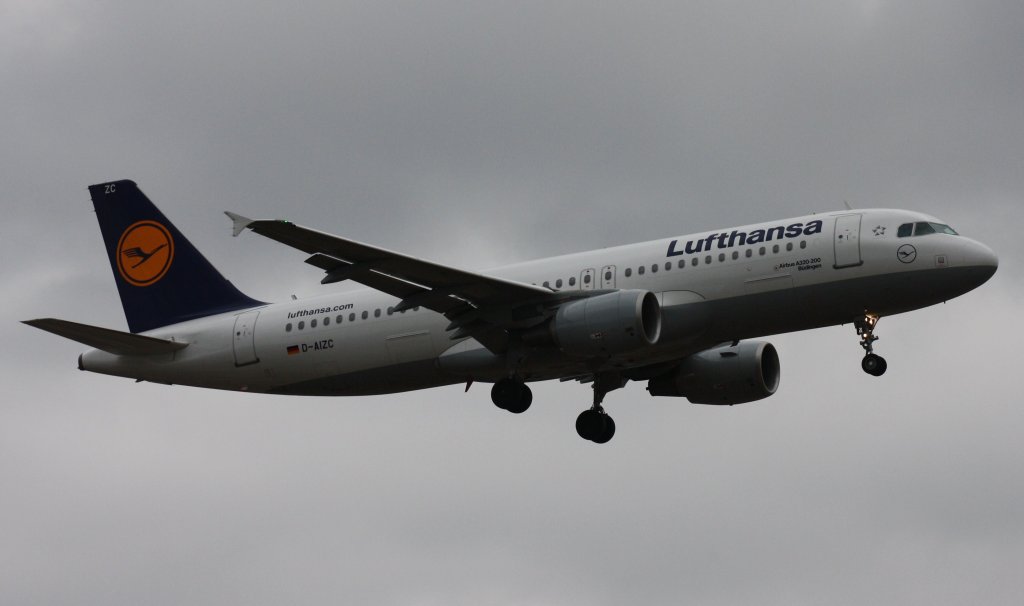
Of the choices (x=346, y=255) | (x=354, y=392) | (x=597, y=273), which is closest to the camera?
(x=346, y=255)

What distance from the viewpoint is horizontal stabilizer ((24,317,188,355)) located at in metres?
45.2

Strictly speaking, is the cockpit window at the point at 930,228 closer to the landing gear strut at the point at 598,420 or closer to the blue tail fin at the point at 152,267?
the landing gear strut at the point at 598,420

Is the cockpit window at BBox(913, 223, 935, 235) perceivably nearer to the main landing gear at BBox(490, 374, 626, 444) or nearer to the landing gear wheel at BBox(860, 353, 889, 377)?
the landing gear wheel at BBox(860, 353, 889, 377)

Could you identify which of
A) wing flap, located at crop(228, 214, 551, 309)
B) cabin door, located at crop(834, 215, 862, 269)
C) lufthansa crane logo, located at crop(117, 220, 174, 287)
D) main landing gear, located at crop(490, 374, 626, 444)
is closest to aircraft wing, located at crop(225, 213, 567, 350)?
wing flap, located at crop(228, 214, 551, 309)

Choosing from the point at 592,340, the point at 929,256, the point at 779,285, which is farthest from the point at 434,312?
the point at 929,256

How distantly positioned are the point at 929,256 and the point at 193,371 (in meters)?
21.1

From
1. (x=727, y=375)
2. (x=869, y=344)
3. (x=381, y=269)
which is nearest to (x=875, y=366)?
(x=869, y=344)

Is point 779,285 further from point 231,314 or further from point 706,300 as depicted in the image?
point 231,314

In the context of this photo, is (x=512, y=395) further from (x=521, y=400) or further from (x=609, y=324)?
(x=609, y=324)

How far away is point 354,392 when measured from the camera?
46.8 metres

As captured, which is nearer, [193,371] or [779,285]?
[779,285]

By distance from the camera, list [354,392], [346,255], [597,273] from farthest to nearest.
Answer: [354,392] < [597,273] < [346,255]

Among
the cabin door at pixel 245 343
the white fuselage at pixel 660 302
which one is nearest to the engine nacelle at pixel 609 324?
the white fuselage at pixel 660 302

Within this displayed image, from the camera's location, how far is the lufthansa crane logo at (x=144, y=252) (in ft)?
167
